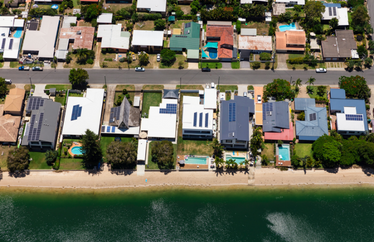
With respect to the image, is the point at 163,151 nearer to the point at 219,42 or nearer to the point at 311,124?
→ the point at 219,42

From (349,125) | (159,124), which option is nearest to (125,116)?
(159,124)

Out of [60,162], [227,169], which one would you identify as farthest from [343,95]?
[60,162]

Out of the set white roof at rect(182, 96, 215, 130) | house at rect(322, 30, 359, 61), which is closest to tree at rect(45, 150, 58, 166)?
white roof at rect(182, 96, 215, 130)

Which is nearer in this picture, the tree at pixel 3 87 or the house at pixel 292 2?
the tree at pixel 3 87

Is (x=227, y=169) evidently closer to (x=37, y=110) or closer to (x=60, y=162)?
(x=60, y=162)

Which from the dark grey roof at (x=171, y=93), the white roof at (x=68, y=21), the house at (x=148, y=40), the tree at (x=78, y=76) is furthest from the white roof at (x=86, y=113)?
the white roof at (x=68, y=21)

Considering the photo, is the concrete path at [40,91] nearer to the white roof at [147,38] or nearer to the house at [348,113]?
the white roof at [147,38]
